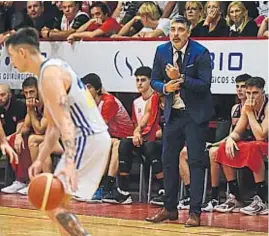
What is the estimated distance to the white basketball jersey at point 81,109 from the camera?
18.7 ft

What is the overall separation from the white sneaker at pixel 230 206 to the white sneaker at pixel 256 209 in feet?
0.42

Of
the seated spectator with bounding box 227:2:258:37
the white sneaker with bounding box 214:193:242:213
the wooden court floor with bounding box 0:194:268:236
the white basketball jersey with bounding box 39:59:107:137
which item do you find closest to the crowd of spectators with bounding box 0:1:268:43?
the seated spectator with bounding box 227:2:258:37

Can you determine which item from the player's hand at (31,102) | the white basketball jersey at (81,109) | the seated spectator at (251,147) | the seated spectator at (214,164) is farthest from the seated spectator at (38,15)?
the white basketball jersey at (81,109)

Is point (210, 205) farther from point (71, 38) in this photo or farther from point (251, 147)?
point (71, 38)

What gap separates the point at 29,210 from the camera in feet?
29.0

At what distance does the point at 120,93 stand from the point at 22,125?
1.23m

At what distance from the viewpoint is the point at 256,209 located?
340 inches

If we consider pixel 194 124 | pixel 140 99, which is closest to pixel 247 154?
pixel 194 124

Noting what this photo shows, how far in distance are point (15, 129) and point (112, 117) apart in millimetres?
1406

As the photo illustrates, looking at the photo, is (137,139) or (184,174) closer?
(184,174)

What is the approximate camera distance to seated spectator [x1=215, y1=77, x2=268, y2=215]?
8.51 meters

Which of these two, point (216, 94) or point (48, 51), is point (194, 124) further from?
point (48, 51)

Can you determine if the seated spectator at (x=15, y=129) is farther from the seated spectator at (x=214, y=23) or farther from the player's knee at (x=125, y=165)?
the seated spectator at (x=214, y=23)

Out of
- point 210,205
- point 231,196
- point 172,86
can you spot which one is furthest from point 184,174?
point 172,86
